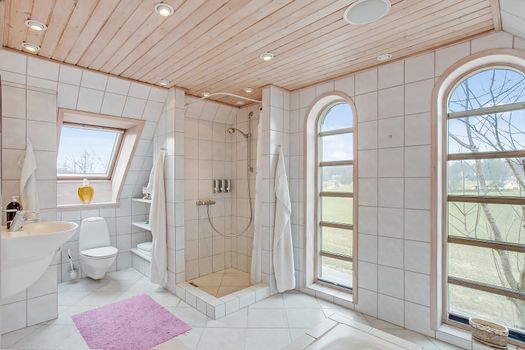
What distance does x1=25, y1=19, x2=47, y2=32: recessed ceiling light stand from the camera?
1.82 metres

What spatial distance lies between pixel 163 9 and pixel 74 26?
74 centimetres

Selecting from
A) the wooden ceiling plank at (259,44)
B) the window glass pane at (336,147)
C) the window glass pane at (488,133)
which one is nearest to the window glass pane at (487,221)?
the window glass pane at (488,133)

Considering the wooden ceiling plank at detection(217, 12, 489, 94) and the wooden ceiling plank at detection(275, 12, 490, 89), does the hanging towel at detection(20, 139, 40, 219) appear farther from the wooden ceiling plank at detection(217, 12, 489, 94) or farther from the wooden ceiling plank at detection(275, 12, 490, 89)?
the wooden ceiling plank at detection(275, 12, 490, 89)

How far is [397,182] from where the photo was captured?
7.97ft

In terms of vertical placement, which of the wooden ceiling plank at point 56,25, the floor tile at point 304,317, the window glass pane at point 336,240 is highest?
the wooden ceiling plank at point 56,25

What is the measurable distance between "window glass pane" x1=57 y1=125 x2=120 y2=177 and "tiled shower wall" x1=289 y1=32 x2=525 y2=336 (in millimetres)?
3057

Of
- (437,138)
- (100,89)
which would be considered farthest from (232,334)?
(100,89)

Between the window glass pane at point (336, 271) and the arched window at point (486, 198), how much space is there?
0.92m

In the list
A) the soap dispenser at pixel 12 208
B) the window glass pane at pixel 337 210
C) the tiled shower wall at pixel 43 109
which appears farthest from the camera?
the window glass pane at pixel 337 210

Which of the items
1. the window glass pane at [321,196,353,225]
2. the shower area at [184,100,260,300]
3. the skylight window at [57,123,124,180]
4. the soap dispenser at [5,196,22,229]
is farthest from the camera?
the shower area at [184,100,260,300]

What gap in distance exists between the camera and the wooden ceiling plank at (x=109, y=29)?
1.65 metres

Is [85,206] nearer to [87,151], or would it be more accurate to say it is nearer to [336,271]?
[87,151]

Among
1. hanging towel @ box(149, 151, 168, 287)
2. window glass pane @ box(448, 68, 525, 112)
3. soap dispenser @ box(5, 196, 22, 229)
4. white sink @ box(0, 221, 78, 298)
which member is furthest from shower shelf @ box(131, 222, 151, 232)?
window glass pane @ box(448, 68, 525, 112)

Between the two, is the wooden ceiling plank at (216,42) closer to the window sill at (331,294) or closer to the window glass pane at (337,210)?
the window glass pane at (337,210)
